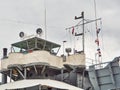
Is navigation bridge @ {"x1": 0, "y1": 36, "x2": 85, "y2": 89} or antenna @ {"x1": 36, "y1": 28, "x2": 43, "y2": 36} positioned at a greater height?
antenna @ {"x1": 36, "y1": 28, "x2": 43, "y2": 36}

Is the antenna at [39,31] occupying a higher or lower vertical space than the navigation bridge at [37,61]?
higher

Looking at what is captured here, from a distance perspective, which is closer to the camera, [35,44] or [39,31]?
[39,31]

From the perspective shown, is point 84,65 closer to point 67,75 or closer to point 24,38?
point 67,75

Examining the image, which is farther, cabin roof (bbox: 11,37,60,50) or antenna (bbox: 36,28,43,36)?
cabin roof (bbox: 11,37,60,50)

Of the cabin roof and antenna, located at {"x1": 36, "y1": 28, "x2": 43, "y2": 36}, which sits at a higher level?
antenna, located at {"x1": 36, "y1": 28, "x2": 43, "y2": 36}

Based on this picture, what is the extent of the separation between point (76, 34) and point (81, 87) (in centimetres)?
706

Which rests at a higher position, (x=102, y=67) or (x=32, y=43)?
(x=32, y=43)

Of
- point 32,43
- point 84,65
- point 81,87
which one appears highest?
point 32,43

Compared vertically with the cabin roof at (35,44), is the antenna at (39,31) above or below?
above

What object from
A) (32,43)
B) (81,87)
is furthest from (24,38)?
(81,87)

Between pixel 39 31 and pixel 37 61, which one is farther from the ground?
pixel 39 31

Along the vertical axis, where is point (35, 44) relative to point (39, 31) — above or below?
below

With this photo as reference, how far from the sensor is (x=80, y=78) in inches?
1538

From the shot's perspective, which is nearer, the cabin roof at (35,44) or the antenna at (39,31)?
the antenna at (39,31)
